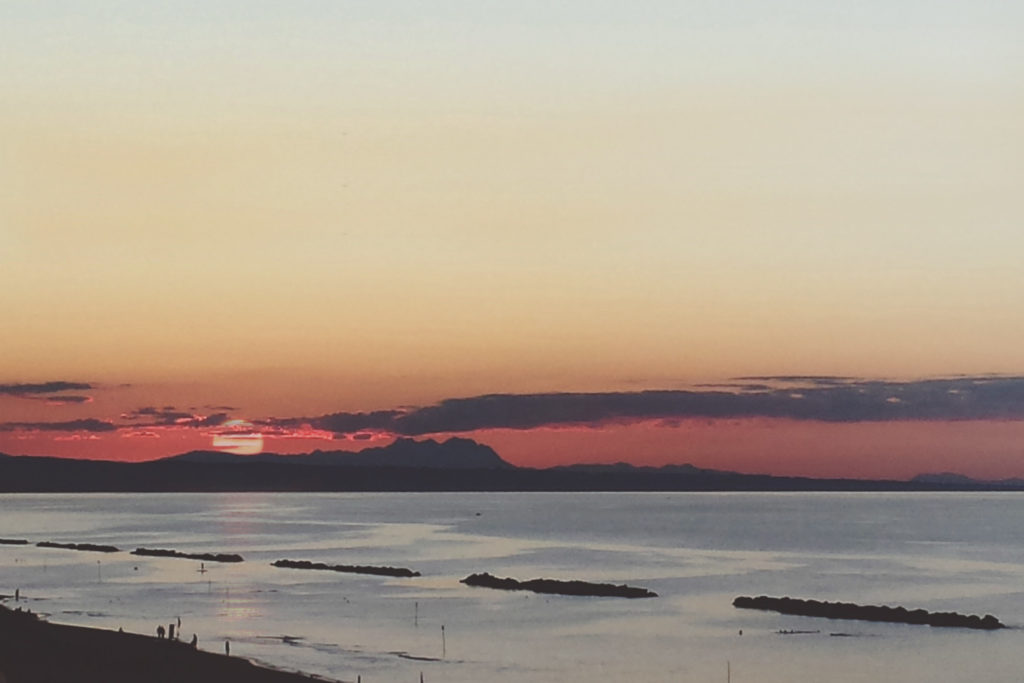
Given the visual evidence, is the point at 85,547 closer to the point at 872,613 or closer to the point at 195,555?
the point at 195,555

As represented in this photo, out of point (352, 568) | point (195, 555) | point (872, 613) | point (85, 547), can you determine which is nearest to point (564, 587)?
point (872, 613)

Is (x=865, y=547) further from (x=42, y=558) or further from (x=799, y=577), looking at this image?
(x=42, y=558)

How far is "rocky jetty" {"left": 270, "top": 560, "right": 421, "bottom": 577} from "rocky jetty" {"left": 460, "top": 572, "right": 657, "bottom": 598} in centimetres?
987

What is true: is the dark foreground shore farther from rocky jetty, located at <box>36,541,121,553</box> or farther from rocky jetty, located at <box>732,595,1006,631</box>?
rocky jetty, located at <box>36,541,121,553</box>

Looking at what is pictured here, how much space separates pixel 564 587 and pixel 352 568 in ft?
83.7

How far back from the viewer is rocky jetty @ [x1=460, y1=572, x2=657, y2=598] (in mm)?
94625

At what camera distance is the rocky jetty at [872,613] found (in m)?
77.5

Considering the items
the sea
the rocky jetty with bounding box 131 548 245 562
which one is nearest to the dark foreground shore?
the sea

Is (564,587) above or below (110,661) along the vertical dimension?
below

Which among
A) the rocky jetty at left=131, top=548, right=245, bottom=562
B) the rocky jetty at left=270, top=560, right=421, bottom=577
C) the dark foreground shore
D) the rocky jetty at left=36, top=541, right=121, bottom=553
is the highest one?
the dark foreground shore

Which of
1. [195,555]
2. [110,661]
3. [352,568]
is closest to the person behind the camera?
[110,661]

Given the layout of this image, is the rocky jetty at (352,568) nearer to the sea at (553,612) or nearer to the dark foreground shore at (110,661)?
the sea at (553,612)

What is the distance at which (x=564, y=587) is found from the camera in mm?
97062

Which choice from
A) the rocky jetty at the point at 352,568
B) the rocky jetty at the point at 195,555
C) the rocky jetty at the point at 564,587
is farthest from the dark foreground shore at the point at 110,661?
the rocky jetty at the point at 195,555
